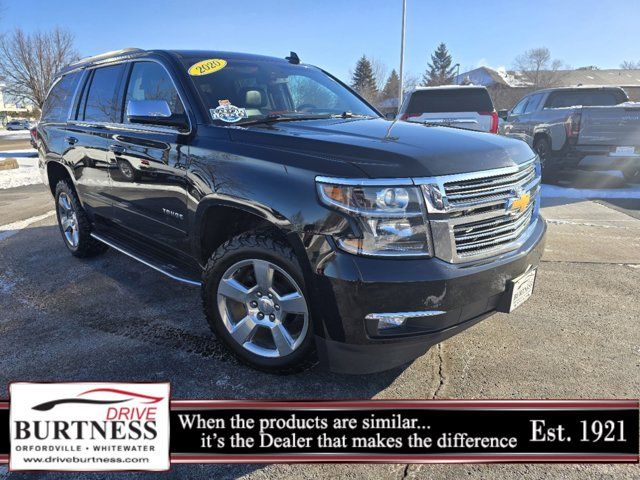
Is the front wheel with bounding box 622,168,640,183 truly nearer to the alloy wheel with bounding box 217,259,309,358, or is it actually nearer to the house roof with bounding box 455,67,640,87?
the alloy wheel with bounding box 217,259,309,358

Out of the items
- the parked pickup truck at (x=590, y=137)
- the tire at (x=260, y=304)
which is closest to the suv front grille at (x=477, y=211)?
the tire at (x=260, y=304)

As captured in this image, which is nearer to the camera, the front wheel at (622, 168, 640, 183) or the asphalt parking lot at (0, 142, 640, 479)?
the asphalt parking lot at (0, 142, 640, 479)

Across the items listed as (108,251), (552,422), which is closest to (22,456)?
(552,422)

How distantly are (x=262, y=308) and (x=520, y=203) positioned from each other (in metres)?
1.57

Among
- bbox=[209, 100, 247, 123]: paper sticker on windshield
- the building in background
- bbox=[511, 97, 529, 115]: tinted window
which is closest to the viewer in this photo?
bbox=[209, 100, 247, 123]: paper sticker on windshield

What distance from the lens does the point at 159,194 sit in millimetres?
3275

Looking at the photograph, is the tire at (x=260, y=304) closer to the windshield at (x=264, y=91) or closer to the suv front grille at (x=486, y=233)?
the suv front grille at (x=486, y=233)

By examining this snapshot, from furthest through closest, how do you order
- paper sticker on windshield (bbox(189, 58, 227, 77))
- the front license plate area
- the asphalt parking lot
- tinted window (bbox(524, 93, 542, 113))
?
tinted window (bbox(524, 93, 542, 113)) → paper sticker on windshield (bbox(189, 58, 227, 77)) → the asphalt parking lot → the front license plate area

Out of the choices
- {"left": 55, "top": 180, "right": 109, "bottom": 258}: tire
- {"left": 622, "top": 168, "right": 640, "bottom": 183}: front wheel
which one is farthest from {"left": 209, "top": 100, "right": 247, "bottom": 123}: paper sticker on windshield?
{"left": 622, "top": 168, "right": 640, "bottom": 183}: front wheel

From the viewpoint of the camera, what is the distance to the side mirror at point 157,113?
2.97 m

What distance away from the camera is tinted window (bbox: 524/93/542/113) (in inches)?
446

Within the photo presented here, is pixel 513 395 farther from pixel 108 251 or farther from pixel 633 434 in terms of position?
pixel 108 251

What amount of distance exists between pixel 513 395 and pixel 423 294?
38.6 inches

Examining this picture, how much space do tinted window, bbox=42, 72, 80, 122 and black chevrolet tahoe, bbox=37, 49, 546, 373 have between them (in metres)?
1.36
